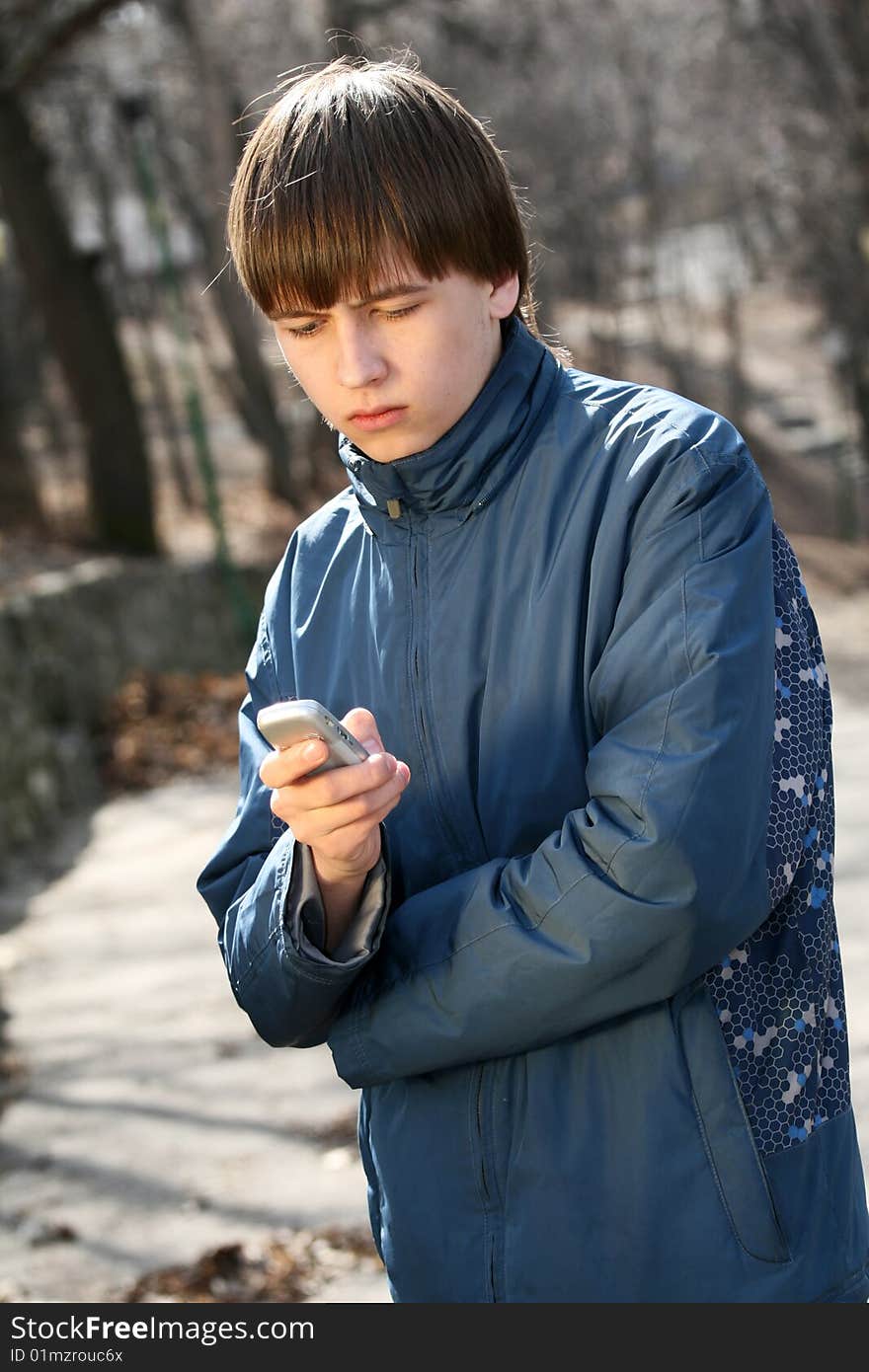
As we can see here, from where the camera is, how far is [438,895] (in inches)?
66.1

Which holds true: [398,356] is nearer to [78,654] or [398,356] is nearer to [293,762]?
[293,762]

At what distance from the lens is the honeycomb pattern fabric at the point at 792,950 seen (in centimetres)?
165

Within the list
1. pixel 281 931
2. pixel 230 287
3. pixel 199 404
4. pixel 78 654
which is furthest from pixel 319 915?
pixel 230 287

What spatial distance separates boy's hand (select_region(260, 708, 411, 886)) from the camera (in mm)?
1547

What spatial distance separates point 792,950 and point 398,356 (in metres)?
0.73

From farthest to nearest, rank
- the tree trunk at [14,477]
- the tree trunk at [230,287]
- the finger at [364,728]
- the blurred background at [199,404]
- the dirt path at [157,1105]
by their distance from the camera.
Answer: the tree trunk at [230,287], the tree trunk at [14,477], the blurred background at [199,404], the dirt path at [157,1105], the finger at [364,728]

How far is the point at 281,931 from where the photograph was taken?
168 cm

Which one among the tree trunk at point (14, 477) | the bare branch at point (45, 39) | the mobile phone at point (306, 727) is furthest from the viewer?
the tree trunk at point (14, 477)

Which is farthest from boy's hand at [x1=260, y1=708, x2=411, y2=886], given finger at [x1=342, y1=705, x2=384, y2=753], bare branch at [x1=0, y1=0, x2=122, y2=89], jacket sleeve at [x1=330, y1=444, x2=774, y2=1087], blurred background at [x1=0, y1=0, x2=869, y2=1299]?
bare branch at [x1=0, y1=0, x2=122, y2=89]

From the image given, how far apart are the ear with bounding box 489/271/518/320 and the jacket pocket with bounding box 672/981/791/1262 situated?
81 cm

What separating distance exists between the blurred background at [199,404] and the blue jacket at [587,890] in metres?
0.63

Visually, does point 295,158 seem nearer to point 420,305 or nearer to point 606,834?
point 420,305

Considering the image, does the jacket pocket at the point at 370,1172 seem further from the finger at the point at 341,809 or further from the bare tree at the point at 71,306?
the bare tree at the point at 71,306

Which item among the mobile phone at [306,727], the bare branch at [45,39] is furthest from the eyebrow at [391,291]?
the bare branch at [45,39]
